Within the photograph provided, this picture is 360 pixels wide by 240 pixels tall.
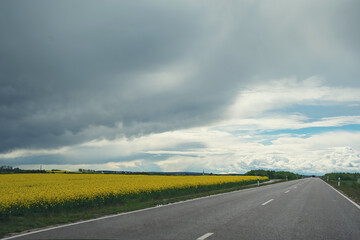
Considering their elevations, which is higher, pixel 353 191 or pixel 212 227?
pixel 212 227

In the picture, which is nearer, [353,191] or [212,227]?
[212,227]

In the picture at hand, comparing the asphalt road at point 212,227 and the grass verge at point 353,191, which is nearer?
the asphalt road at point 212,227

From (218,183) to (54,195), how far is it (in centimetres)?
2125

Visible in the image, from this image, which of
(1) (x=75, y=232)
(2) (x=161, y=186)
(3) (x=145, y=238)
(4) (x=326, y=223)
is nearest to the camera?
(3) (x=145, y=238)

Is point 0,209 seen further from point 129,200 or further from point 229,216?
point 229,216

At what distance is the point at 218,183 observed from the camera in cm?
3098

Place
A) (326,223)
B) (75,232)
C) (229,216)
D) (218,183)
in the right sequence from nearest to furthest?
1. (75,232)
2. (326,223)
3. (229,216)
4. (218,183)

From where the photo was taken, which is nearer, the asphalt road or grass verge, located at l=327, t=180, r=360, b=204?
the asphalt road

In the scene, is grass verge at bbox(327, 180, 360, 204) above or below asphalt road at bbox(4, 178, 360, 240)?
below

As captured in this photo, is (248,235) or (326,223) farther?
(326,223)

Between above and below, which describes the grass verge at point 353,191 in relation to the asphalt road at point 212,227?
below

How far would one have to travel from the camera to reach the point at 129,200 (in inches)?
618

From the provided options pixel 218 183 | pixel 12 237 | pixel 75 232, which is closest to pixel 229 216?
pixel 75 232

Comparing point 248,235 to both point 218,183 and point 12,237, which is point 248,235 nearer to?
point 12,237
